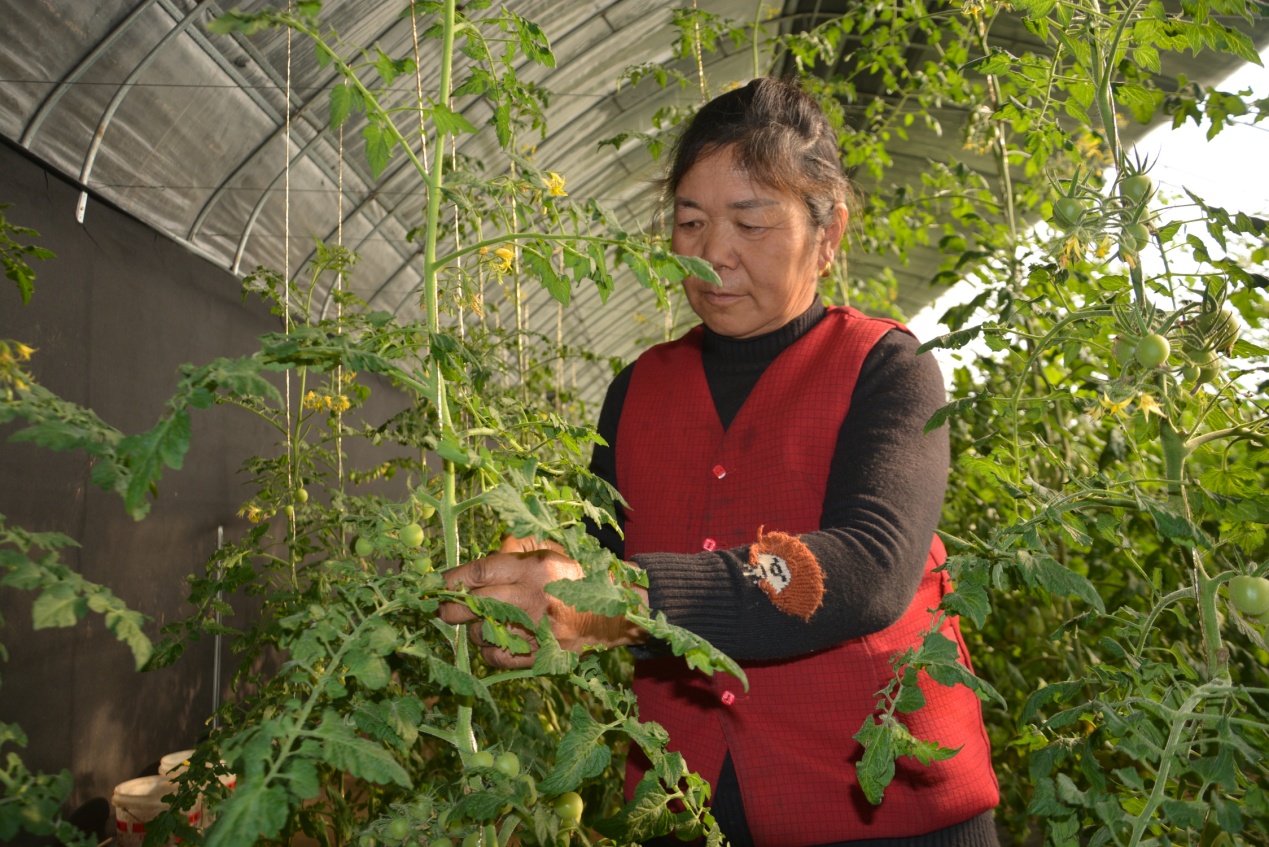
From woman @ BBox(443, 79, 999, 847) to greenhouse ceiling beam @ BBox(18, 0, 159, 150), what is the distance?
2.28 m

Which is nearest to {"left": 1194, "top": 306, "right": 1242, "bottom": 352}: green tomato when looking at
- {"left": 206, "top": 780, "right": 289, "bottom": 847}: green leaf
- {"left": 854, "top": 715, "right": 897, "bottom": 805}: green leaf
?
{"left": 854, "top": 715, "right": 897, "bottom": 805}: green leaf

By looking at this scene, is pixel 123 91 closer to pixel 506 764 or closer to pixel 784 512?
pixel 784 512

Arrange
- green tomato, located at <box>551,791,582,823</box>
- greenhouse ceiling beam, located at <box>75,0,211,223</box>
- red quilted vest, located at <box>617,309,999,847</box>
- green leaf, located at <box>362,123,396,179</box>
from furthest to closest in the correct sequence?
greenhouse ceiling beam, located at <box>75,0,211,223</box> < red quilted vest, located at <box>617,309,999,847</box> < green tomato, located at <box>551,791,582,823</box> < green leaf, located at <box>362,123,396,179</box>

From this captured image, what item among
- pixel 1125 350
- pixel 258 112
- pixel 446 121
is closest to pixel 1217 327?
pixel 1125 350

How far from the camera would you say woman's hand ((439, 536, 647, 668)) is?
0.85m

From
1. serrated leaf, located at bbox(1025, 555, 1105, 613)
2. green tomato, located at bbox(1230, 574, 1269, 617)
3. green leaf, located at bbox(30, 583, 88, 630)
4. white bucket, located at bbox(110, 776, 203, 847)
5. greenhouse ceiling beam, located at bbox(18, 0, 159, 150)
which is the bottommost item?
white bucket, located at bbox(110, 776, 203, 847)

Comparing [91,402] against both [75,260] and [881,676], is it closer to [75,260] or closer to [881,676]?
[75,260]

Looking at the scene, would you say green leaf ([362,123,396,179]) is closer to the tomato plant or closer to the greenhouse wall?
the tomato plant

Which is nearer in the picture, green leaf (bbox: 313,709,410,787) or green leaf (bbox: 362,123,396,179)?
green leaf (bbox: 313,709,410,787)

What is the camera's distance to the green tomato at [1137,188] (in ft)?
2.91

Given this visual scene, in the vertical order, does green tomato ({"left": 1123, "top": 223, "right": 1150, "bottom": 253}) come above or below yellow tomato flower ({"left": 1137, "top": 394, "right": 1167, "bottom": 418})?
above

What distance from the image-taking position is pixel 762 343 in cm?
148

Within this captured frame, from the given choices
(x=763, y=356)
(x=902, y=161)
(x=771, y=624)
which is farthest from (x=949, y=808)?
(x=902, y=161)

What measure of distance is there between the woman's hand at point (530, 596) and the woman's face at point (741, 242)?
A: 566 mm
